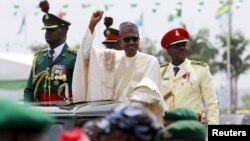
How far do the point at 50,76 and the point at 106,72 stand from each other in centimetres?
88

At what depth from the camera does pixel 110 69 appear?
294 inches

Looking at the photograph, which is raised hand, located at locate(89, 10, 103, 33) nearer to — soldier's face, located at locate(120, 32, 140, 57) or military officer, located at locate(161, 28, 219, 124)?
soldier's face, located at locate(120, 32, 140, 57)

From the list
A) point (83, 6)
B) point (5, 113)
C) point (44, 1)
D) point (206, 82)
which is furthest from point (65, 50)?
point (83, 6)

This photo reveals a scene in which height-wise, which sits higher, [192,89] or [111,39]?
[111,39]

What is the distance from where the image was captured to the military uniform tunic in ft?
27.4

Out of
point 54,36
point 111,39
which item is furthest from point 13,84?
point 54,36

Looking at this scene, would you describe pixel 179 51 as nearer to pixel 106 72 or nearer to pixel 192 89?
pixel 192 89

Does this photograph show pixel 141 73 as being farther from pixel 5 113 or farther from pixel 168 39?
pixel 5 113

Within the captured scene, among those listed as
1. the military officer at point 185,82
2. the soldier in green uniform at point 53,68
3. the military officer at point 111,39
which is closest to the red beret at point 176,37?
the military officer at point 185,82

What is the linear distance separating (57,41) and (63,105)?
5.66ft

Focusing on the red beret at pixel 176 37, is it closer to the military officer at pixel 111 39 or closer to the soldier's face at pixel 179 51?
the soldier's face at pixel 179 51

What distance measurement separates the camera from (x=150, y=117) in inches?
136

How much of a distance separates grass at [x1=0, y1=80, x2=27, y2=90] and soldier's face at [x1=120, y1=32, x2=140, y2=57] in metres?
7.64

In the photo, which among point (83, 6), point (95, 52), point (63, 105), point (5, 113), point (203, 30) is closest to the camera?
point (5, 113)
